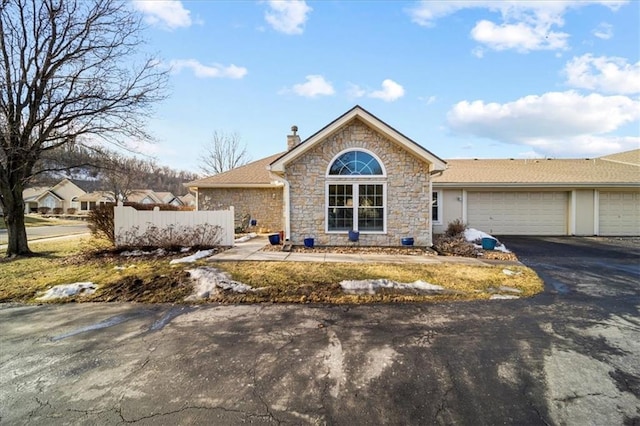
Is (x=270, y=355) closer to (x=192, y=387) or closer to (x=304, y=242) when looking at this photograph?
(x=192, y=387)

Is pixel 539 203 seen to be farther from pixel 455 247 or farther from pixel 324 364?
pixel 324 364

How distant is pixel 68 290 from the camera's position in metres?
6.38

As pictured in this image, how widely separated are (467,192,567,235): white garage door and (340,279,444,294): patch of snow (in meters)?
11.1

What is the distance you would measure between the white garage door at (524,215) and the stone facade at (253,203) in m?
10.5

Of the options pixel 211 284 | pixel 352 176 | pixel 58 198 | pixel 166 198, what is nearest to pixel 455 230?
pixel 352 176

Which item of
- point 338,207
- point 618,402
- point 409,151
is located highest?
point 409,151

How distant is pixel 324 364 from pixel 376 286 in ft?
10.4

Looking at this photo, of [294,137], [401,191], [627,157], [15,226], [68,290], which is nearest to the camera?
[68,290]

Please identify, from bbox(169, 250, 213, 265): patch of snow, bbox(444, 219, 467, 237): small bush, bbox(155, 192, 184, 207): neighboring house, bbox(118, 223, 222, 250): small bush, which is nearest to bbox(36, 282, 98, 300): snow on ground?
bbox(169, 250, 213, 265): patch of snow

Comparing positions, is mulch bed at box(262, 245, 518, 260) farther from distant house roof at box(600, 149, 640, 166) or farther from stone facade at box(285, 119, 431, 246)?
distant house roof at box(600, 149, 640, 166)

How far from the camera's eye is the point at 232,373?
341 cm

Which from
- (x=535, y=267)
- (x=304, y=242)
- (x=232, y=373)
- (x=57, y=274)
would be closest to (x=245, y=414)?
(x=232, y=373)

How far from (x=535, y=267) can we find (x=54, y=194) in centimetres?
7207

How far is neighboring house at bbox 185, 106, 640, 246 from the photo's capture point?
11258 mm
